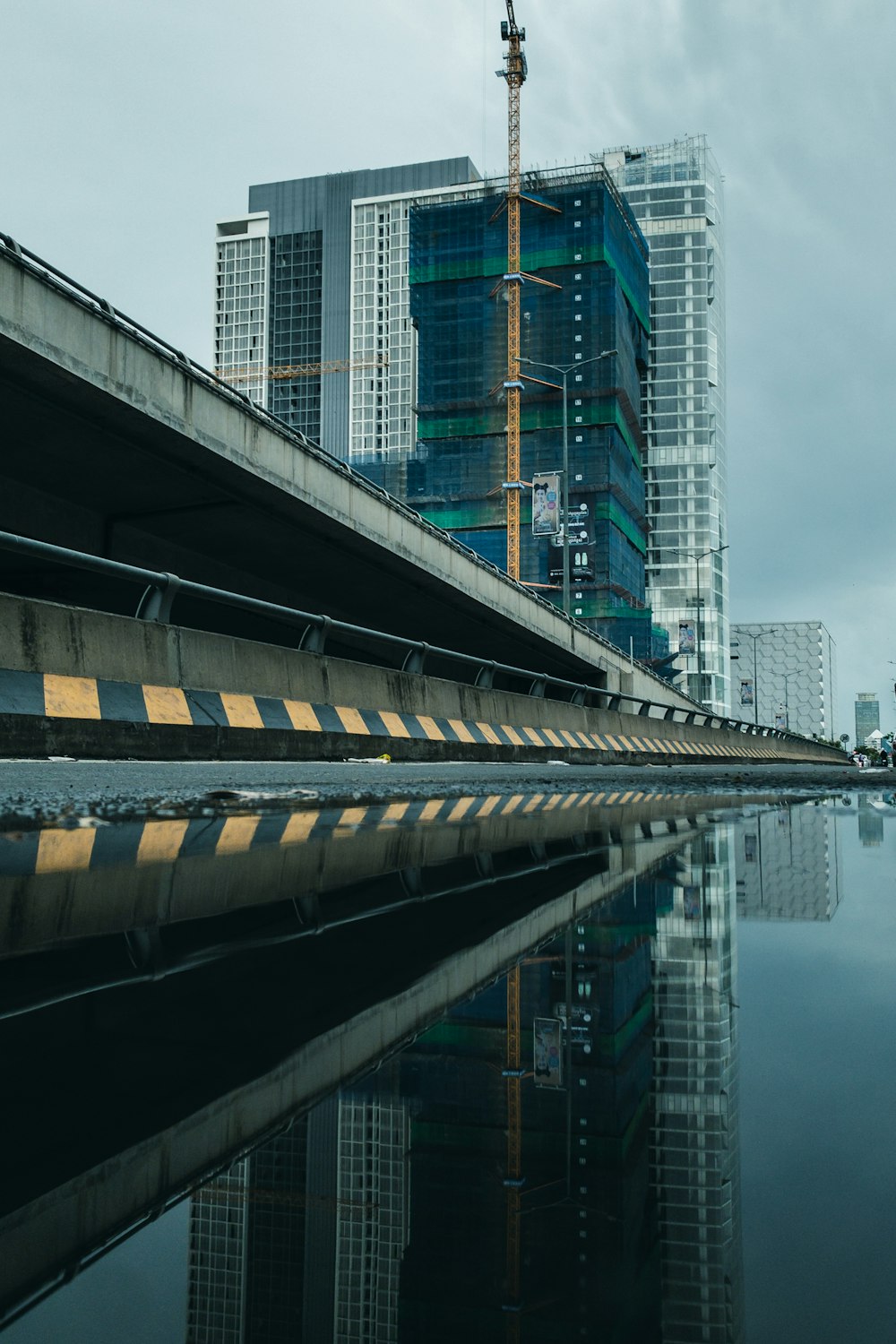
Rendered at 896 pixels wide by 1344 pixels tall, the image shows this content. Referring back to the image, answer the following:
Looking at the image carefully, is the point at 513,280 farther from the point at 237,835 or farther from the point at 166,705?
the point at 237,835

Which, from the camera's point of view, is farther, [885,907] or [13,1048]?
[885,907]

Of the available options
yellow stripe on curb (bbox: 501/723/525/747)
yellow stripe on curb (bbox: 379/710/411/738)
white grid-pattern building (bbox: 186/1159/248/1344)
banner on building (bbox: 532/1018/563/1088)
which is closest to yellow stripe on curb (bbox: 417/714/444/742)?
yellow stripe on curb (bbox: 379/710/411/738)

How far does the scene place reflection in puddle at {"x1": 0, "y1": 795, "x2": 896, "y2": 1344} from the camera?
91 centimetres

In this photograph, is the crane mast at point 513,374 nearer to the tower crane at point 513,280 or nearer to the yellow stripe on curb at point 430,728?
→ the tower crane at point 513,280

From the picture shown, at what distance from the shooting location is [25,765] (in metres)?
6.96

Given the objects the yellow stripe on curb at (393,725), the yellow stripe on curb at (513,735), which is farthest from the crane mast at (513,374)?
the yellow stripe on curb at (393,725)

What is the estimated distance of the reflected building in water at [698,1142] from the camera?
0.90m

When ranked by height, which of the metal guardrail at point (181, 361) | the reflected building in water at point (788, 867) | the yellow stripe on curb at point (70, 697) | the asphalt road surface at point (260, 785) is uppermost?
the metal guardrail at point (181, 361)

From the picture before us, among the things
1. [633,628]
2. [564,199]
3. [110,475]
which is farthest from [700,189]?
[110,475]

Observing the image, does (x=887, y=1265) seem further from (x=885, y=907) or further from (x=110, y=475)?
(x=110, y=475)

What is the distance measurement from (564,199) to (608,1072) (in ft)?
484

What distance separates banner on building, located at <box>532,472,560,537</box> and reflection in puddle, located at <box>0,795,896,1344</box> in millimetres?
67325

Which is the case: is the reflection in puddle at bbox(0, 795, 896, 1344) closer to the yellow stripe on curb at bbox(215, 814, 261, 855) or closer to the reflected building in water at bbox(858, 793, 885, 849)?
the yellow stripe on curb at bbox(215, 814, 261, 855)

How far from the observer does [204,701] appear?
10.0 meters
